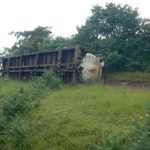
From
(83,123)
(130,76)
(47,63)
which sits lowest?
(83,123)

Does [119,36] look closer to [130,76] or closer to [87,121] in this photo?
[130,76]

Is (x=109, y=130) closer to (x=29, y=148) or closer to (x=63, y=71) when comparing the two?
(x=29, y=148)

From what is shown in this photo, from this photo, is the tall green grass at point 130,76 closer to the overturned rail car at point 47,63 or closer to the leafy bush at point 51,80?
the overturned rail car at point 47,63

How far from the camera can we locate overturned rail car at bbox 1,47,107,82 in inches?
562

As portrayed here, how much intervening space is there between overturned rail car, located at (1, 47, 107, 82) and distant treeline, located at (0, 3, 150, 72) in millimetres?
3097

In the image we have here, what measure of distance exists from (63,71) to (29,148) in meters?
7.83

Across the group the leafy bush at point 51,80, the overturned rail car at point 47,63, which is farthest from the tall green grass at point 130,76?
the leafy bush at point 51,80

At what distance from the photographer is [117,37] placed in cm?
2025

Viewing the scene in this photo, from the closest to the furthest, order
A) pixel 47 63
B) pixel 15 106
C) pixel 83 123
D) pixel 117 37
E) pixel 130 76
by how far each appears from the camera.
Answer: pixel 83 123, pixel 15 106, pixel 47 63, pixel 130 76, pixel 117 37

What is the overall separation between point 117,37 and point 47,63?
5219 mm

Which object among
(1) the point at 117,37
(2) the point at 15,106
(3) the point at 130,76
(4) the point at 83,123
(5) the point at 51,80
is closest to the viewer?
(4) the point at 83,123

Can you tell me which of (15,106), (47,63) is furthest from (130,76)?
(15,106)

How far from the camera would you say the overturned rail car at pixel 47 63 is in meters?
14.3

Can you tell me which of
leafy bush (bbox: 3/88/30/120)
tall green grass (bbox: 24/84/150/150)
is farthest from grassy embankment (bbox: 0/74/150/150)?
leafy bush (bbox: 3/88/30/120)
